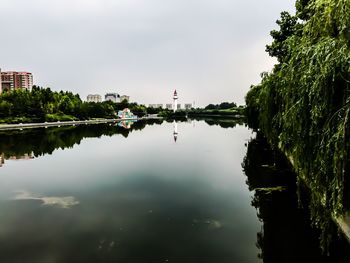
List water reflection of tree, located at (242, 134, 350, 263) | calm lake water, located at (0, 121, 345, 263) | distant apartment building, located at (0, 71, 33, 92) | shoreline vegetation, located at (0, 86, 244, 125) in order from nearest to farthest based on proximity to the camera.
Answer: water reflection of tree, located at (242, 134, 350, 263) → calm lake water, located at (0, 121, 345, 263) → shoreline vegetation, located at (0, 86, 244, 125) → distant apartment building, located at (0, 71, 33, 92)

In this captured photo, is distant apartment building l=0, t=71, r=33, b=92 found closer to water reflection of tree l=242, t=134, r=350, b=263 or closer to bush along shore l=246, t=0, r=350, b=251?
water reflection of tree l=242, t=134, r=350, b=263

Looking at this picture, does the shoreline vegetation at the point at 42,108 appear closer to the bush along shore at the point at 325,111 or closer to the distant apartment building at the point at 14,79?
the bush along shore at the point at 325,111

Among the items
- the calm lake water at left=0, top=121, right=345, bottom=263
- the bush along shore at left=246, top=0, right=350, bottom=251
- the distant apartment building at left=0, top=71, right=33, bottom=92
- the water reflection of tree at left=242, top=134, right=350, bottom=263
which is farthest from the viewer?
the distant apartment building at left=0, top=71, right=33, bottom=92

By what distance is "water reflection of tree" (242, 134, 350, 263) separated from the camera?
23.5 feet

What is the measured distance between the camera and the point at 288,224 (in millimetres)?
9562

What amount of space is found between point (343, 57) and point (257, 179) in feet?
38.0

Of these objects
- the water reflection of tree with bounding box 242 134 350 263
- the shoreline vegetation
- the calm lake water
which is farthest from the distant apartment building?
the water reflection of tree with bounding box 242 134 350 263

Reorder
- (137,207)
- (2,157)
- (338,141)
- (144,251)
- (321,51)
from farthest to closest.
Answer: (2,157) < (137,207) < (144,251) < (321,51) < (338,141)

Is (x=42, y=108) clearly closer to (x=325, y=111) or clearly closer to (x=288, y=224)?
(x=288, y=224)

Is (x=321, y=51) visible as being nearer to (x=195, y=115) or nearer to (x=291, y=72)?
(x=291, y=72)

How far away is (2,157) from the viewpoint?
933 inches

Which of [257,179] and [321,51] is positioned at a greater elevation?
[321,51]

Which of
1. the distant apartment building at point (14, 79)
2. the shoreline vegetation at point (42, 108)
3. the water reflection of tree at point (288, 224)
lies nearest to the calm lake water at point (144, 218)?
the water reflection of tree at point (288, 224)

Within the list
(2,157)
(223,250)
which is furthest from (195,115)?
(223,250)
